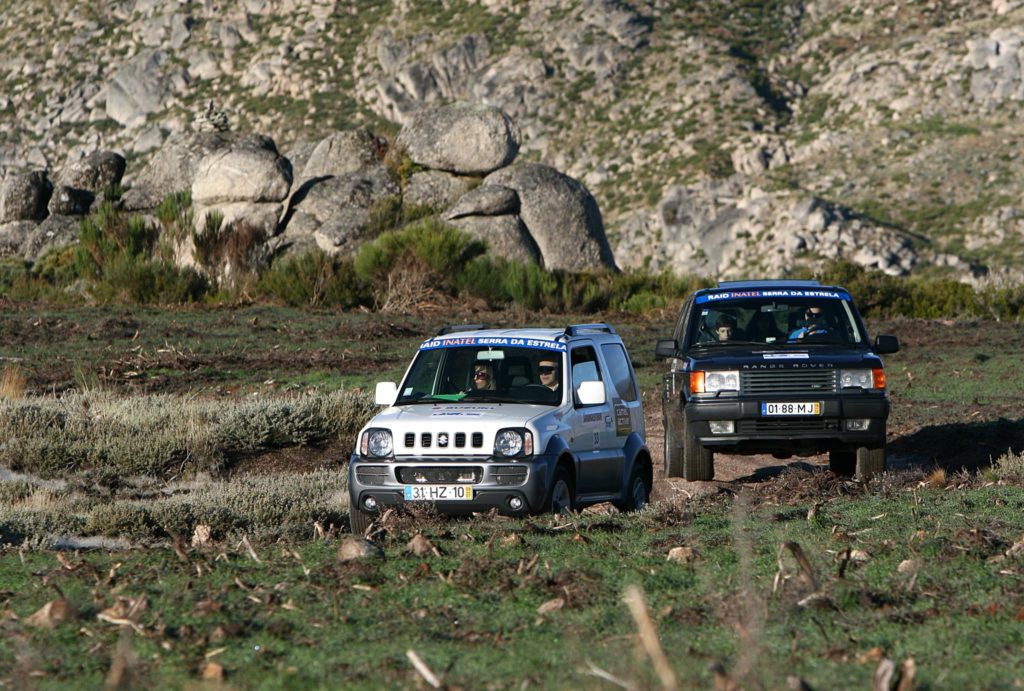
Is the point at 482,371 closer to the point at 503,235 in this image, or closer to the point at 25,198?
the point at 503,235

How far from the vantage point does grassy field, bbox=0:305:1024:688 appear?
529 centimetres

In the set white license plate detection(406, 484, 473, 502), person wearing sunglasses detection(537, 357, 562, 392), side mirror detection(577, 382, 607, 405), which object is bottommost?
white license plate detection(406, 484, 473, 502)

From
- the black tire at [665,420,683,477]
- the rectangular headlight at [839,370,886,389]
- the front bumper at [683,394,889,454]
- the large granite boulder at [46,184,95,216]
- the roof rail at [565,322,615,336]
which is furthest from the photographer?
the large granite boulder at [46,184,95,216]

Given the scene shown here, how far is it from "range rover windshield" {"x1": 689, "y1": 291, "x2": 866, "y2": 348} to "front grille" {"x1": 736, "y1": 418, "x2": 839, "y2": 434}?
0.96 meters

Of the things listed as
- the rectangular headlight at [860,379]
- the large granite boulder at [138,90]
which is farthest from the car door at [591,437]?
the large granite boulder at [138,90]

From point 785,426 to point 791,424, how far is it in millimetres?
55

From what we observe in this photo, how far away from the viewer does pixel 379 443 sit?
9.88 metres

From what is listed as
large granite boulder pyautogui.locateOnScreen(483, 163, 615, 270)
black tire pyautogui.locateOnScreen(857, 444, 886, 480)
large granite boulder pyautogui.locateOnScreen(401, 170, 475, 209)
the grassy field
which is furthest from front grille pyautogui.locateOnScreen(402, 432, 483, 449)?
large granite boulder pyautogui.locateOnScreen(401, 170, 475, 209)

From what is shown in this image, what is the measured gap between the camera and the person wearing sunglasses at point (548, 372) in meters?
10.8

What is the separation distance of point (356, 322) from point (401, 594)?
22.4 m

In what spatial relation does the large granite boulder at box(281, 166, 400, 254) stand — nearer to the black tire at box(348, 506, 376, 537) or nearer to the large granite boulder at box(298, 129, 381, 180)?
the large granite boulder at box(298, 129, 381, 180)

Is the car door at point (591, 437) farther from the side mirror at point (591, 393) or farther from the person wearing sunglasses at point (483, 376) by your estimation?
the person wearing sunglasses at point (483, 376)

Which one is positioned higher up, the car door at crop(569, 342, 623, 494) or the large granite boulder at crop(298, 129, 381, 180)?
the large granite boulder at crop(298, 129, 381, 180)

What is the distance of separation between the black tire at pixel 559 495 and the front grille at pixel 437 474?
54cm
